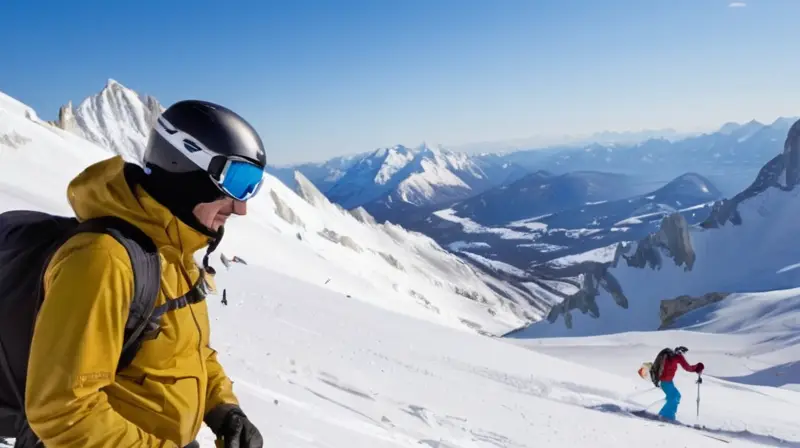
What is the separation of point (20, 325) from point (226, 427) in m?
1.49

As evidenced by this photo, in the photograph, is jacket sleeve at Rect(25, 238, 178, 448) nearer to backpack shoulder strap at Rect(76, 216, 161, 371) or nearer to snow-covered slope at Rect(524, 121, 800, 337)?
→ backpack shoulder strap at Rect(76, 216, 161, 371)

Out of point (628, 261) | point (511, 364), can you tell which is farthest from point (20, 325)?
point (628, 261)

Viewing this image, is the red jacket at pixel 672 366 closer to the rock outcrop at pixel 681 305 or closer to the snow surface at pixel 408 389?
the snow surface at pixel 408 389

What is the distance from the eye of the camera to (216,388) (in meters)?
3.95

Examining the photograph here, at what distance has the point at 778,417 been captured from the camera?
1791cm

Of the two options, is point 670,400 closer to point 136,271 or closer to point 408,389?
point 408,389

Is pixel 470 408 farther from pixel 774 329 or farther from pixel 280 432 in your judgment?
pixel 774 329

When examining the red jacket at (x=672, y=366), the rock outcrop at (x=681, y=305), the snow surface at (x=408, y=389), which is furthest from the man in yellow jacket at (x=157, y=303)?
the rock outcrop at (x=681, y=305)

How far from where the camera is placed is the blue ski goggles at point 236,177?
3279mm

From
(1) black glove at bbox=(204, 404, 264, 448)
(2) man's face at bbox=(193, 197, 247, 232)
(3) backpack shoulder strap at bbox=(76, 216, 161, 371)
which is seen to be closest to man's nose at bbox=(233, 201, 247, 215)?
(2) man's face at bbox=(193, 197, 247, 232)

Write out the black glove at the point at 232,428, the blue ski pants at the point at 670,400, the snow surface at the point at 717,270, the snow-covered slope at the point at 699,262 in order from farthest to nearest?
the snow-covered slope at the point at 699,262, the snow surface at the point at 717,270, the blue ski pants at the point at 670,400, the black glove at the point at 232,428

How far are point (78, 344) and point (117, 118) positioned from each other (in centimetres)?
13630

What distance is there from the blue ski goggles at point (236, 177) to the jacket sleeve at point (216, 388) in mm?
1334

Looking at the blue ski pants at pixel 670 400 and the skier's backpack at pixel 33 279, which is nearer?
the skier's backpack at pixel 33 279
